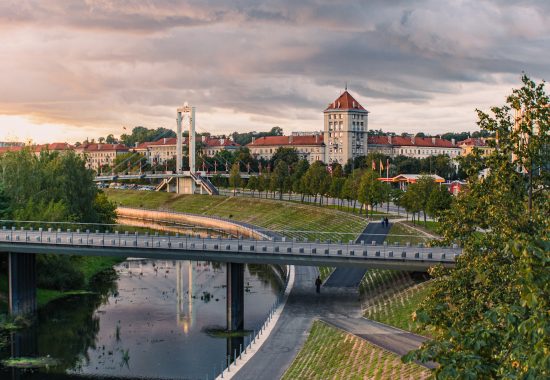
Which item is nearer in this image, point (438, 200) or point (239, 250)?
point (239, 250)

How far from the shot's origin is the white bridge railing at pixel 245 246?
53438mm

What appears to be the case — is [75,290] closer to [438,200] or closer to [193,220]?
[438,200]

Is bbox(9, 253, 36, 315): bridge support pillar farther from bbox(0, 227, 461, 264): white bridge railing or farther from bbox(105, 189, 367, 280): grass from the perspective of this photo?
bbox(105, 189, 367, 280): grass

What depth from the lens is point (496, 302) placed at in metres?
22.3

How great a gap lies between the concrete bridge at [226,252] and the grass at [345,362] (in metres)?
9.72

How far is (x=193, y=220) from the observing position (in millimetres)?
130500

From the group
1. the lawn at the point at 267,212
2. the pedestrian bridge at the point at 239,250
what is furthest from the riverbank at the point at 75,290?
the lawn at the point at 267,212

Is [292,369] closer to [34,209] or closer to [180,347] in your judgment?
[180,347]

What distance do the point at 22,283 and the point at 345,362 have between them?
34909mm

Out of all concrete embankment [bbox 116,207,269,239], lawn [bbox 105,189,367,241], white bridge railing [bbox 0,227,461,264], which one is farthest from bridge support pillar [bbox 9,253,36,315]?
concrete embankment [bbox 116,207,269,239]

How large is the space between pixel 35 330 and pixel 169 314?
11.0 metres

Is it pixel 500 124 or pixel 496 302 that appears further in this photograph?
pixel 500 124

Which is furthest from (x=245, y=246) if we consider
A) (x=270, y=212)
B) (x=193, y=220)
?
(x=193, y=220)

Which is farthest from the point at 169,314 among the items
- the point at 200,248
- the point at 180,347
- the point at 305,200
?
the point at 305,200
